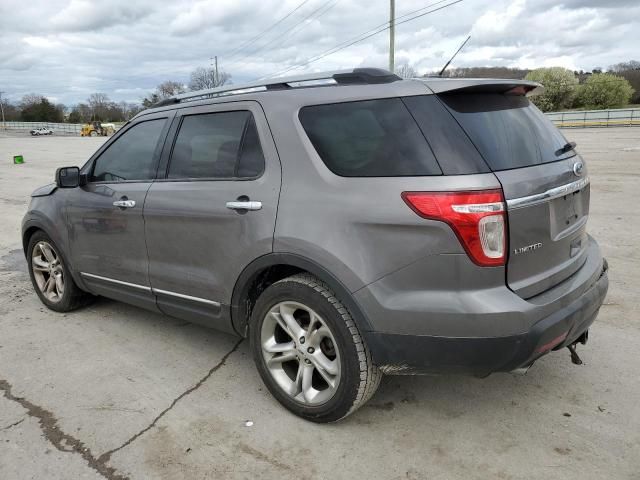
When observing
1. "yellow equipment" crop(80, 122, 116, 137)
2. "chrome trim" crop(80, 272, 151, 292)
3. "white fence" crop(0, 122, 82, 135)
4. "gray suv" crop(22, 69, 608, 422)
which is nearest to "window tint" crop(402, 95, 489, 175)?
"gray suv" crop(22, 69, 608, 422)

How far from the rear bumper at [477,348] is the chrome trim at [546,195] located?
514 millimetres

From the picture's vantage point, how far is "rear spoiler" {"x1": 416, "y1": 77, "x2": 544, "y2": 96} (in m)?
2.55

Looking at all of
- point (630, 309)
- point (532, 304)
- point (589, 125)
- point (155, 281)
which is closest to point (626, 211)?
point (630, 309)

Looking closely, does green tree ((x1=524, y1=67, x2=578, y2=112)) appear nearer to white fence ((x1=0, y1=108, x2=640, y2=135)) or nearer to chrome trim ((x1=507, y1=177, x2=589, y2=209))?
white fence ((x1=0, y1=108, x2=640, y2=135))

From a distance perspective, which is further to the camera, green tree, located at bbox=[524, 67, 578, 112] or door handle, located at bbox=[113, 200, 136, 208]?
green tree, located at bbox=[524, 67, 578, 112]

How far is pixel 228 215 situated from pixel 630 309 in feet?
10.9

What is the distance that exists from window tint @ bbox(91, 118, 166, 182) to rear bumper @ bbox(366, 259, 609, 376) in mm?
2123

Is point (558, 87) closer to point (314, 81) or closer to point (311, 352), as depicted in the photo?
point (314, 81)

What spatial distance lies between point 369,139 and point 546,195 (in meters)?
0.90

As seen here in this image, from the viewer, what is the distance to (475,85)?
2.58 metres

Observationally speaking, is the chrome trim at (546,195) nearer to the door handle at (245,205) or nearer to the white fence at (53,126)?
the door handle at (245,205)

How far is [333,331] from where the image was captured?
2652mm

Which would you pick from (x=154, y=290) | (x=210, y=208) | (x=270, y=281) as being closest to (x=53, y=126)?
(x=154, y=290)

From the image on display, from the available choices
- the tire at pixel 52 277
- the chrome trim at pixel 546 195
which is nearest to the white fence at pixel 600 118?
the chrome trim at pixel 546 195
